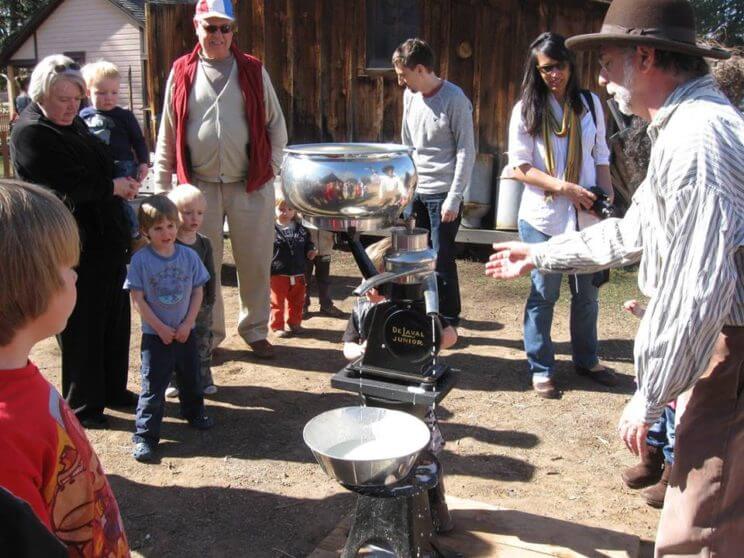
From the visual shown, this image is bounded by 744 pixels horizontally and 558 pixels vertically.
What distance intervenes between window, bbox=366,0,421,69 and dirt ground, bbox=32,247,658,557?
13.3ft

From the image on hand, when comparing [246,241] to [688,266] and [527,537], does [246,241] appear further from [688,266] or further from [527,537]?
[688,266]

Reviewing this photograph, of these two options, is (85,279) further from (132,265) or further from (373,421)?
(373,421)

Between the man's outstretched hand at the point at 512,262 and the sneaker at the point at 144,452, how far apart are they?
1.98 metres

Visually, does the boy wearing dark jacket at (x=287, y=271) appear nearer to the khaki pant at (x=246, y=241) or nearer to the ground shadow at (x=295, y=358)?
the ground shadow at (x=295, y=358)

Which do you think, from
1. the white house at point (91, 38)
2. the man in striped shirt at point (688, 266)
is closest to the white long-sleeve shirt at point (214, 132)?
the man in striped shirt at point (688, 266)

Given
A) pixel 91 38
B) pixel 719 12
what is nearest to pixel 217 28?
pixel 719 12

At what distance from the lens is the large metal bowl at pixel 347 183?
87.0 inches

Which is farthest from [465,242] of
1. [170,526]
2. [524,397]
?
[170,526]

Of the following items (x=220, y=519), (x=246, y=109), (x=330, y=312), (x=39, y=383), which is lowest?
(x=220, y=519)

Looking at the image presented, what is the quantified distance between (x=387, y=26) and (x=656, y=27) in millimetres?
6469

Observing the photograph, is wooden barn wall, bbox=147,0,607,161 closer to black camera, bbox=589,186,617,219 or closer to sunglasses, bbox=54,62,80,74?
black camera, bbox=589,186,617,219

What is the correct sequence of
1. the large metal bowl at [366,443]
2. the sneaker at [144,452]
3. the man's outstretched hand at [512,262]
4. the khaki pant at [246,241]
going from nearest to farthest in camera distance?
the large metal bowl at [366,443], the man's outstretched hand at [512,262], the sneaker at [144,452], the khaki pant at [246,241]

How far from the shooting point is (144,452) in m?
3.60

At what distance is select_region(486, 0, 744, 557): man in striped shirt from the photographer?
177cm
